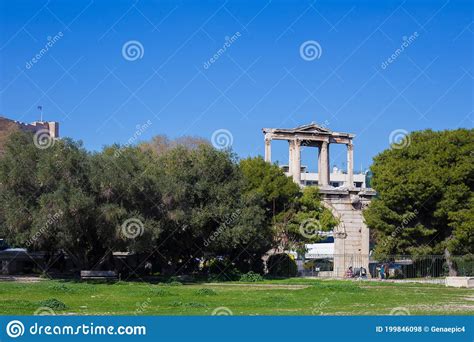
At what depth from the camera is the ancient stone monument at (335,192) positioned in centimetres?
7731

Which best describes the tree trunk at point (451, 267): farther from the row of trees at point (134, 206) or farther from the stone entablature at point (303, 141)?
the stone entablature at point (303, 141)

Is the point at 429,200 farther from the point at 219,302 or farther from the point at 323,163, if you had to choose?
the point at 219,302

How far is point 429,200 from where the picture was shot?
189ft

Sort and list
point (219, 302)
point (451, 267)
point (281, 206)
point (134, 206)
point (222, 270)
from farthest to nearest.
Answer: point (281, 206) → point (222, 270) → point (451, 267) → point (134, 206) → point (219, 302)

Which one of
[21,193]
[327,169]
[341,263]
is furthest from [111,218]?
[327,169]

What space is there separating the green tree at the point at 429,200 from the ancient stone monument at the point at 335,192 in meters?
15.7

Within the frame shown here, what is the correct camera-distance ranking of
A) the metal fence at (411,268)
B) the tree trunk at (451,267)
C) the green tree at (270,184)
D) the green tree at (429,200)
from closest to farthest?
the tree trunk at (451,267) < the metal fence at (411,268) < the green tree at (429,200) < the green tree at (270,184)

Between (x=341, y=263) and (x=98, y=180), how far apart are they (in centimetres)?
3125

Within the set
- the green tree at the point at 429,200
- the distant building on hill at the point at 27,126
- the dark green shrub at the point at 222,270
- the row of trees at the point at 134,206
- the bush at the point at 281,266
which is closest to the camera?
the row of trees at the point at 134,206

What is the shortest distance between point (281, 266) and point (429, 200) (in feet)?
38.2

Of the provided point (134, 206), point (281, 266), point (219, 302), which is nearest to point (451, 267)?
point (281, 266)

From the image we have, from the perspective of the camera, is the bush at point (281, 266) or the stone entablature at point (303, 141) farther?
the stone entablature at point (303, 141)

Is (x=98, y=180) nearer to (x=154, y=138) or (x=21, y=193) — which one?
(x=21, y=193)

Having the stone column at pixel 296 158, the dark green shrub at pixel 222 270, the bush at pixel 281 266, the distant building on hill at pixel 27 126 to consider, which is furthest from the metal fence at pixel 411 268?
the distant building on hill at pixel 27 126
